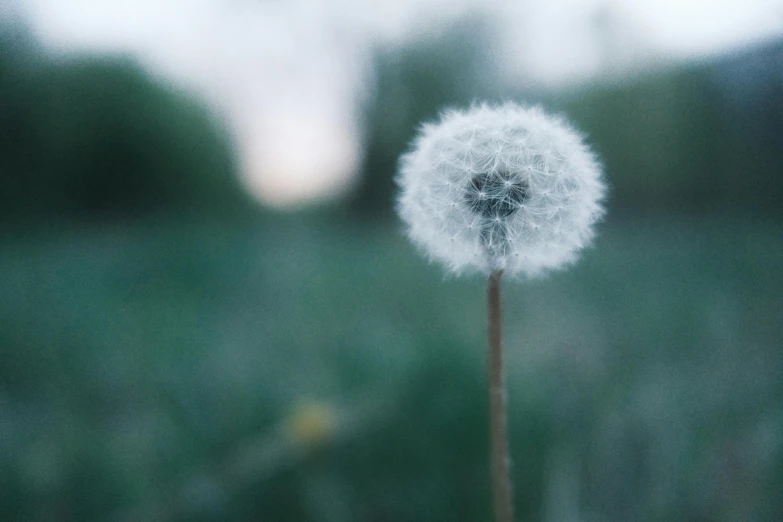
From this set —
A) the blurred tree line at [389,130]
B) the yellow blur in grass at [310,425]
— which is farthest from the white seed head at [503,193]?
the blurred tree line at [389,130]

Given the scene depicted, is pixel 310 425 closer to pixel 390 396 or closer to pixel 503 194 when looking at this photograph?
pixel 390 396

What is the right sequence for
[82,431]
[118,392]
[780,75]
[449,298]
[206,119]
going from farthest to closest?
[206,119] < [449,298] < [780,75] < [118,392] < [82,431]

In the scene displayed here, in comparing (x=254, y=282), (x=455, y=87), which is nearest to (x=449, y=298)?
(x=254, y=282)

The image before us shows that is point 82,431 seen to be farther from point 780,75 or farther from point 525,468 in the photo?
point 780,75

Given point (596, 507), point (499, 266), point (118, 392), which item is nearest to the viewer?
point (499, 266)

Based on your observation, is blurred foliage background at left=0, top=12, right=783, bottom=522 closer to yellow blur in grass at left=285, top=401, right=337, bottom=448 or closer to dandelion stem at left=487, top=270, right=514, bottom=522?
yellow blur in grass at left=285, top=401, right=337, bottom=448

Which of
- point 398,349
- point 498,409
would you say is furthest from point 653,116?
point 498,409

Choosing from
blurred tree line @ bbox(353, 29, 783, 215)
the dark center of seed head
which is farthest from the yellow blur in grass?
blurred tree line @ bbox(353, 29, 783, 215)
